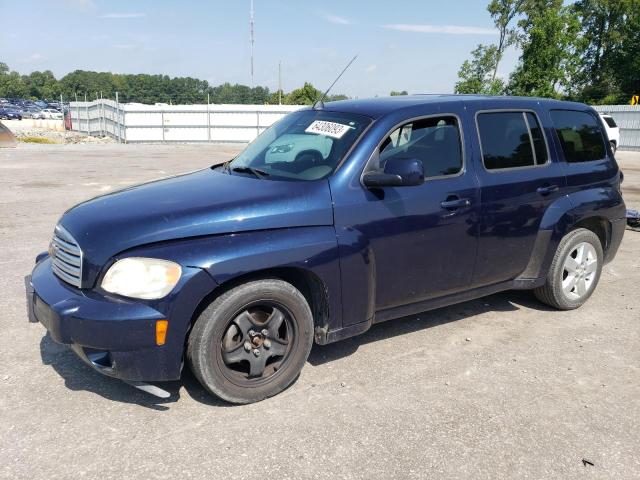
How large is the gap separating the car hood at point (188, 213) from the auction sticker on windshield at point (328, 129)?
1.71 feet

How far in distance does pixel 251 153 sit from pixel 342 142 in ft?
3.09

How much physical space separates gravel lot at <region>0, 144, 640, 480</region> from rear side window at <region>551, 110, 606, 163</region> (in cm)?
144

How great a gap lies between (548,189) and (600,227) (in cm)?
106

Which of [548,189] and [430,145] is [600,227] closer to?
[548,189]

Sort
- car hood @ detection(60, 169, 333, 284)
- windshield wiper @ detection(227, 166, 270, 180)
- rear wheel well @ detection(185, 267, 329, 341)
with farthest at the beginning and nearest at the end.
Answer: windshield wiper @ detection(227, 166, 270, 180), rear wheel well @ detection(185, 267, 329, 341), car hood @ detection(60, 169, 333, 284)

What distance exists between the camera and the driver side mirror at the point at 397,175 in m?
3.41

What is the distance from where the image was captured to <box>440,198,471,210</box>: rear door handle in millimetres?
3836

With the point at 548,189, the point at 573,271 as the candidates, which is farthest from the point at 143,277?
the point at 573,271

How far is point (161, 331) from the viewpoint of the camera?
288cm

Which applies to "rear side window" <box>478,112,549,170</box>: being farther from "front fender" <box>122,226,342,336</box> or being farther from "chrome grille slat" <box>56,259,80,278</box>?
"chrome grille slat" <box>56,259,80,278</box>

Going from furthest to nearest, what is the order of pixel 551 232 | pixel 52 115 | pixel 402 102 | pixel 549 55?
pixel 52 115
pixel 549 55
pixel 551 232
pixel 402 102

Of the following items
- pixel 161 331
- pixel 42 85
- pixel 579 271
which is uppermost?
pixel 42 85

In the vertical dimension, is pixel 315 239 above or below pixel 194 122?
below

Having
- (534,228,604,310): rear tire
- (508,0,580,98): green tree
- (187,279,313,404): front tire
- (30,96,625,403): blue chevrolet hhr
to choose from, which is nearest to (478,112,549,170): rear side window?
(30,96,625,403): blue chevrolet hhr
